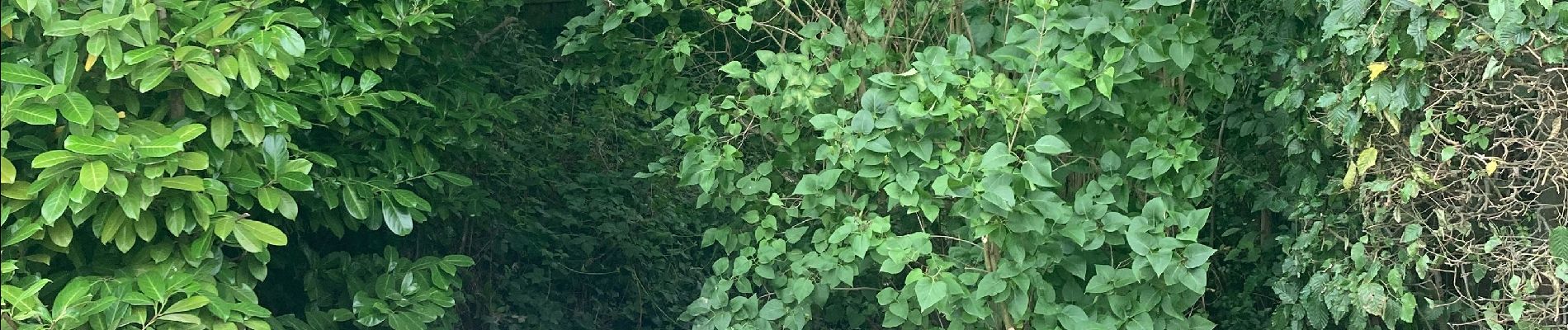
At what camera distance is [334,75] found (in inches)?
98.6

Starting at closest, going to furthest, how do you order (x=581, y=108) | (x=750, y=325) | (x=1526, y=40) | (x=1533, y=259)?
(x=1526, y=40) → (x=1533, y=259) → (x=750, y=325) → (x=581, y=108)

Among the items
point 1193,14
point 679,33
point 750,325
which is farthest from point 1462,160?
point 679,33

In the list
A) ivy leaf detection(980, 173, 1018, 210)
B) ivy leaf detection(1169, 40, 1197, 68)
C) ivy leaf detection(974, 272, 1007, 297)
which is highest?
ivy leaf detection(1169, 40, 1197, 68)

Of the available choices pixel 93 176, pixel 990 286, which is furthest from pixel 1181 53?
pixel 93 176

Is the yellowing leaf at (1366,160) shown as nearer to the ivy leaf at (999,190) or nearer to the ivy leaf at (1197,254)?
the ivy leaf at (1197,254)

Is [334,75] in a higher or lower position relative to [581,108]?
higher

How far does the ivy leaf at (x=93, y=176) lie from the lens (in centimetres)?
199

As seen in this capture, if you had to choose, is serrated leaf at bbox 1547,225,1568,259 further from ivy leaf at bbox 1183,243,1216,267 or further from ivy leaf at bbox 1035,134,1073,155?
ivy leaf at bbox 1035,134,1073,155

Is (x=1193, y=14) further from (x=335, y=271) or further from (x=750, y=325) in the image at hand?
(x=335, y=271)

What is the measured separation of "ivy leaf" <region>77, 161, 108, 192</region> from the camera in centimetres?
199

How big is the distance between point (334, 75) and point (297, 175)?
0.25m

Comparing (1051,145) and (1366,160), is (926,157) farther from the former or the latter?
(1366,160)

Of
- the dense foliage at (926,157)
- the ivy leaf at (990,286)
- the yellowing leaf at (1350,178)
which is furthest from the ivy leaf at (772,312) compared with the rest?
the yellowing leaf at (1350,178)

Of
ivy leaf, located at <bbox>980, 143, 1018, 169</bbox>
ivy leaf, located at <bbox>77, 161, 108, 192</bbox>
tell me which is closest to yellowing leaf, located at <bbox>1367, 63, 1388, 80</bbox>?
ivy leaf, located at <bbox>980, 143, 1018, 169</bbox>
